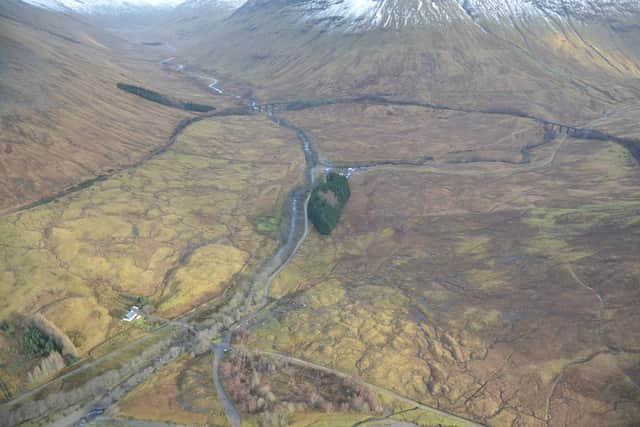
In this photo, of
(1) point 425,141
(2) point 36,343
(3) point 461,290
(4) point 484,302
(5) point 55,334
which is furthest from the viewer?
(1) point 425,141

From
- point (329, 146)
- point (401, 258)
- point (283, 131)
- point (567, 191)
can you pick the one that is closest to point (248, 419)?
point (401, 258)

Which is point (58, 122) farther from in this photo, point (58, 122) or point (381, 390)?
point (381, 390)

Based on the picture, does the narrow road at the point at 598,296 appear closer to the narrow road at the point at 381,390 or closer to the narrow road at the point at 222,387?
the narrow road at the point at 381,390

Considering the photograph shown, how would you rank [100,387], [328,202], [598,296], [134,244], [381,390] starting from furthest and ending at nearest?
[328,202] < [134,244] < [598,296] < [381,390] < [100,387]

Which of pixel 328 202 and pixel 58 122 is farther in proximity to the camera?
Result: pixel 58 122

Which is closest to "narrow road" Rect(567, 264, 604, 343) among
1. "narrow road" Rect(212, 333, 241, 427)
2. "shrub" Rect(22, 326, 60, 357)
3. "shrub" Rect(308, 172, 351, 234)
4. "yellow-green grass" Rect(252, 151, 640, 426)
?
"yellow-green grass" Rect(252, 151, 640, 426)

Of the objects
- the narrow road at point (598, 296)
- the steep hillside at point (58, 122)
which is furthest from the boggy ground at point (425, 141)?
the narrow road at point (598, 296)

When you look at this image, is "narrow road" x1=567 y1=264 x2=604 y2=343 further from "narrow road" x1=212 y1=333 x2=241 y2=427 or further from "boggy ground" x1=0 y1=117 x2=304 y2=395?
"boggy ground" x1=0 y1=117 x2=304 y2=395

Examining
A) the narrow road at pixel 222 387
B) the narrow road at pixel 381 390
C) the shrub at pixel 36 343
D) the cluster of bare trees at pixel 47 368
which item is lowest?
the narrow road at pixel 381 390

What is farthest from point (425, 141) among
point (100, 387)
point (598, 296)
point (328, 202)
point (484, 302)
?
point (100, 387)
